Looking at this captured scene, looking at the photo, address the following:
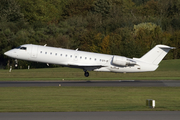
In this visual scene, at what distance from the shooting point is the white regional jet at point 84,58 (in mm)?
35469

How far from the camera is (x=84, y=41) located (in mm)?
79250

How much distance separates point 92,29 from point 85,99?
65343mm

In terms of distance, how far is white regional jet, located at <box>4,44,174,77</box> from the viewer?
1396 inches

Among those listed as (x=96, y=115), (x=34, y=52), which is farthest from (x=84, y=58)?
(x=96, y=115)

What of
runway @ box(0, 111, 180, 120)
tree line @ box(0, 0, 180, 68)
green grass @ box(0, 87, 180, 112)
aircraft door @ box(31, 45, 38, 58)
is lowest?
runway @ box(0, 111, 180, 120)

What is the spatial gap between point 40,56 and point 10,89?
847 cm

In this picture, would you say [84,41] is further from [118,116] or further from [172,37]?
[118,116]

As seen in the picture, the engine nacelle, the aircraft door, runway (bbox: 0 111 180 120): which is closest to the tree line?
the aircraft door

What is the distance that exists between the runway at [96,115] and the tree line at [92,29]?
47842 millimetres

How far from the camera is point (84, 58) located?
119 ft

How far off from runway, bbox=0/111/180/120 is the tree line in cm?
4784

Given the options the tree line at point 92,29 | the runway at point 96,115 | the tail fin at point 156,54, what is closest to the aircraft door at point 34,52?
the tail fin at point 156,54

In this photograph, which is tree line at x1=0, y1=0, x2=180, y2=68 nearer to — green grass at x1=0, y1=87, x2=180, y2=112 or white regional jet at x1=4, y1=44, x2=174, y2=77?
white regional jet at x1=4, y1=44, x2=174, y2=77

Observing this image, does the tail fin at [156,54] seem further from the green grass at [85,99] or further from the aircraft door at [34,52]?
the aircraft door at [34,52]
